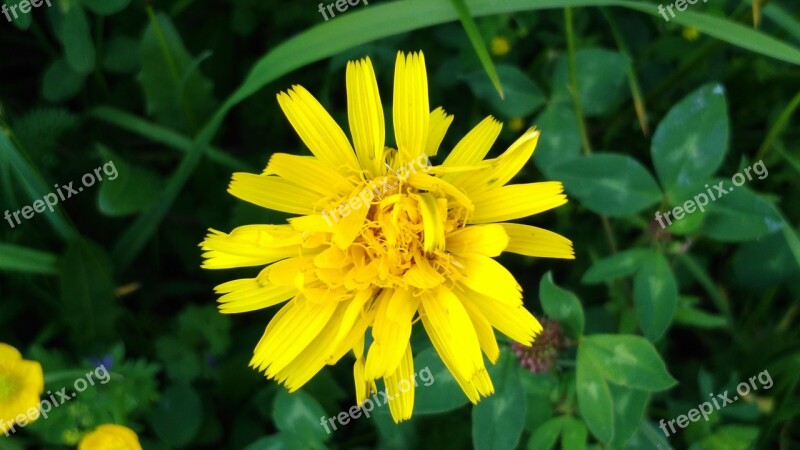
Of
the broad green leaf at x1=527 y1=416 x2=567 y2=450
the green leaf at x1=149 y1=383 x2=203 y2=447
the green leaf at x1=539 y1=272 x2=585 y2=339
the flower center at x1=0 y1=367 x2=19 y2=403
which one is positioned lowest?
the green leaf at x1=149 y1=383 x2=203 y2=447

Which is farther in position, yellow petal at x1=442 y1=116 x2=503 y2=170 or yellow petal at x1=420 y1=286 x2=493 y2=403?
yellow petal at x1=442 y1=116 x2=503 y2=170

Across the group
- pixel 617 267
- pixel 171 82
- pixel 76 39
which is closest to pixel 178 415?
pixel 171 82

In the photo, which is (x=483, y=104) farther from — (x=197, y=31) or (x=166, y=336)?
(x=166, y=336)

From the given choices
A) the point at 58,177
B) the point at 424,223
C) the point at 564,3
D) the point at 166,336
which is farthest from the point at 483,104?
the point at 58,177

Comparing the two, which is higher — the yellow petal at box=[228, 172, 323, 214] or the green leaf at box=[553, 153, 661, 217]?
the green leaf at box=[553, 153, 661, 217]

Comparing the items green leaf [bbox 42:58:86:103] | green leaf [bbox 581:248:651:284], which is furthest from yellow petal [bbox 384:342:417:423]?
green leaf [bbox 42:58:86:103]

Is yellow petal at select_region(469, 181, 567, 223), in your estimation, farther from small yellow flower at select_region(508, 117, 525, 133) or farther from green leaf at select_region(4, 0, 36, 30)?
green leaf at select_region(4, 0, 36, 30)

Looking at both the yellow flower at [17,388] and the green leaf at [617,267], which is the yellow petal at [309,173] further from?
the yellow flower at [17,388]
